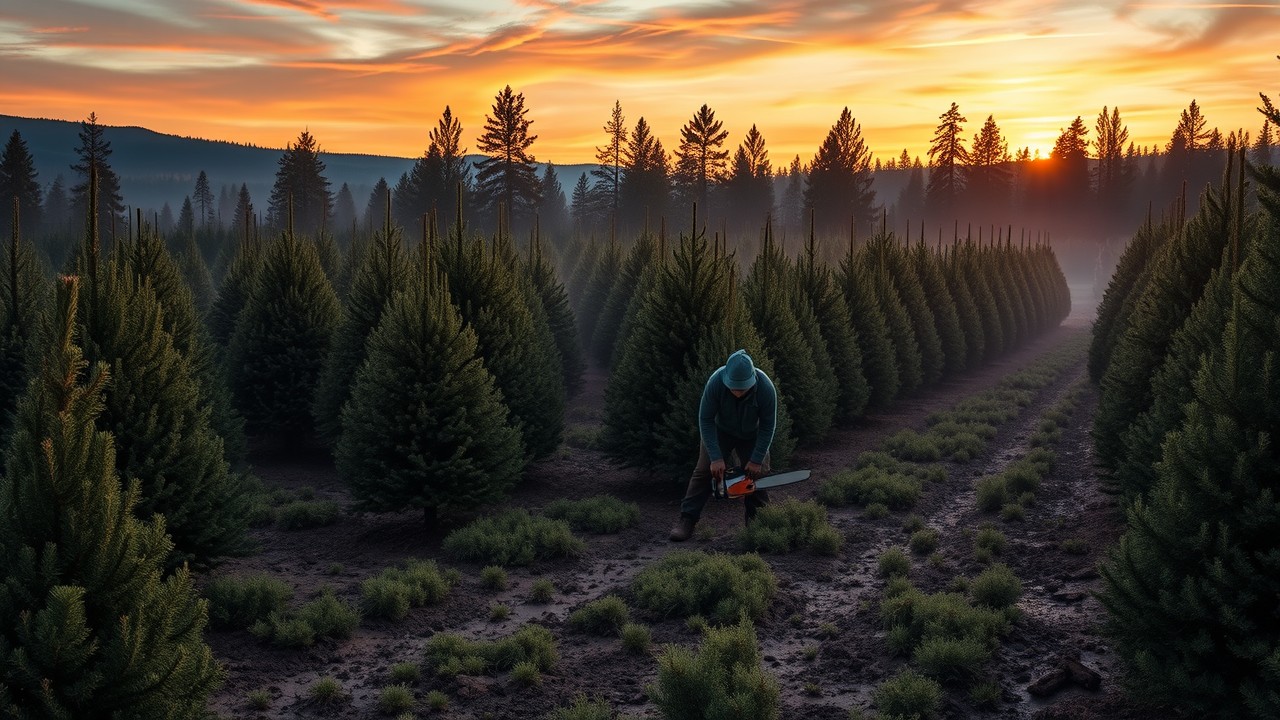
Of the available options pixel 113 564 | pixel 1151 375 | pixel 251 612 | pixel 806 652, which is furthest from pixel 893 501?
pixel 113 564

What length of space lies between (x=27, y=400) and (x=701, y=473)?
7.86 m

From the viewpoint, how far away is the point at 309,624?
8445 millimetres

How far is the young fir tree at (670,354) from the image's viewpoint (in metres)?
14.1

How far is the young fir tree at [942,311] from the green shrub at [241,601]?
24579mm

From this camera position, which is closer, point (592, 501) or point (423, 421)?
point (423, 421)

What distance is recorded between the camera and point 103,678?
14.9ft

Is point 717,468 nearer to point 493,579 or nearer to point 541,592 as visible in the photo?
point 541,592

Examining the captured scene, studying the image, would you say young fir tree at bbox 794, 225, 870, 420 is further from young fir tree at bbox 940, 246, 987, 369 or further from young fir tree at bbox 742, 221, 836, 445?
young fir tree at bbox 940, 246, 987, 369

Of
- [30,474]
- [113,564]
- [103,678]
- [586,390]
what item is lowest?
[586,390]

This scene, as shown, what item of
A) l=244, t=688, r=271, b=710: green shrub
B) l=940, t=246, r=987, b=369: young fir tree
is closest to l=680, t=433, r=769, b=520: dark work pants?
l=244, t=688, r=271, b=710: green shrub

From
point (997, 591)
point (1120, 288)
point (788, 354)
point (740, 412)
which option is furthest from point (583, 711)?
point (1120, 288)

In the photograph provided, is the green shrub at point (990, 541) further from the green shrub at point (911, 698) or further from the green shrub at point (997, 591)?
the green shrub at point (911, 698)

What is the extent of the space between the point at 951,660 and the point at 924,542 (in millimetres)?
4178

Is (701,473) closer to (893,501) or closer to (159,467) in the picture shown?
(893,501)
